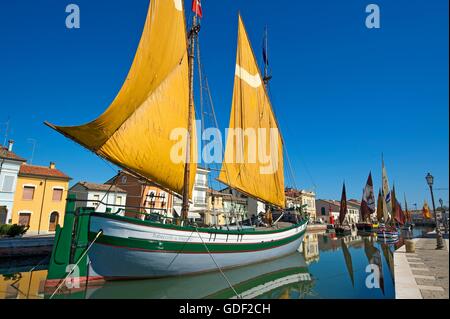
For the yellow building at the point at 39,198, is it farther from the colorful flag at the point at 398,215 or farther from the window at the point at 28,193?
the colorful flag at the point at 398,215

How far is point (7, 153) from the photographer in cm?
2741

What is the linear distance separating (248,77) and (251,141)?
608 cm

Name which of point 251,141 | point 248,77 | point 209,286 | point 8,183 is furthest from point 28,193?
point 209,286

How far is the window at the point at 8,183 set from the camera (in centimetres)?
2620

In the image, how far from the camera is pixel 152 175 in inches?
503

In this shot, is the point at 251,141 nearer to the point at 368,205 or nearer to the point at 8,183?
the point at 8,183

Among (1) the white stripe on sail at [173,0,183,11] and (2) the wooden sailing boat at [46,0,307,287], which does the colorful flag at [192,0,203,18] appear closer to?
(2) the wooden sailing boat at [46,0,307,287]

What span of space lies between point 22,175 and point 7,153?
8.65ft

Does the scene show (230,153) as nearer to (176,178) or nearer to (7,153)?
(176,178)

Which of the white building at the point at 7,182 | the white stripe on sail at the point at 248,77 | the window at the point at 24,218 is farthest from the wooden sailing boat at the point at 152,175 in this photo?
the window at the point at 24,218

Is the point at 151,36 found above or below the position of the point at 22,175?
above

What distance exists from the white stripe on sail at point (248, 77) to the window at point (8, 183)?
81.3 ft

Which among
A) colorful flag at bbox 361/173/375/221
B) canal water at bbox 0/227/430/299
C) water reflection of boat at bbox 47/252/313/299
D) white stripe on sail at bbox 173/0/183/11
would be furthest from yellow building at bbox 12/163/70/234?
colorful flag at bbox 361/173/375/221
